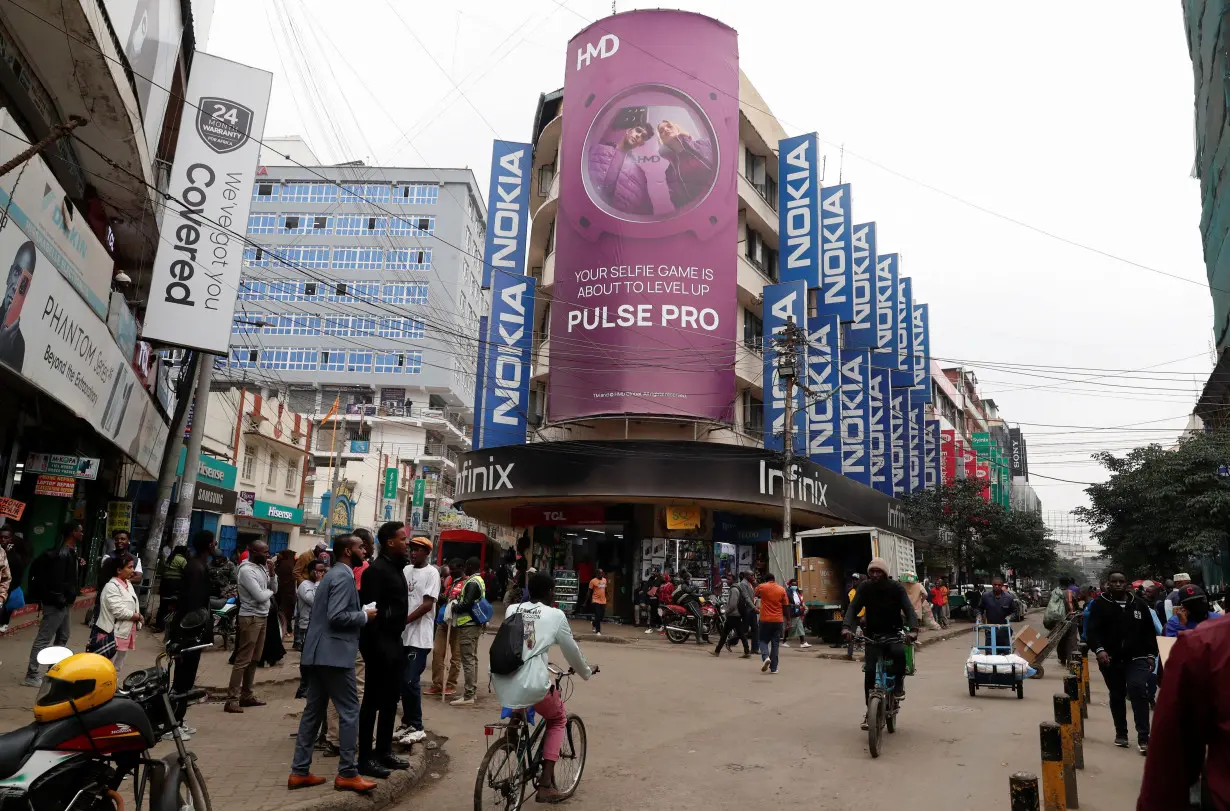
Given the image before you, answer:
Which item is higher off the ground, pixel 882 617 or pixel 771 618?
pixel 882 617

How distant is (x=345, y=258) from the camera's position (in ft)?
211

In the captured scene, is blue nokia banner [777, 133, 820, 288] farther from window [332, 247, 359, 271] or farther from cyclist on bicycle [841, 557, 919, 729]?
window [332, 247, 359, 271]

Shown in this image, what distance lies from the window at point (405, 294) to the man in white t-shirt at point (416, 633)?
56851 millimetres

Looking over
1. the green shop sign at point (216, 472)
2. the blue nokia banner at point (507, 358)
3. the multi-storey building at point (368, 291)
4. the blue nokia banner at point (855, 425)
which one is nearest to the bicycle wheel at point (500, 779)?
the blue nokia banner at point (507, 358)

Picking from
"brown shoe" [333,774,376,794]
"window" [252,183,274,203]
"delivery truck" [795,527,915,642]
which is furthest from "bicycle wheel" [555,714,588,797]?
"window" [252,183,274,203]

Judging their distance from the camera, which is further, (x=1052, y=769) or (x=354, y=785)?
(x=354, y=785)

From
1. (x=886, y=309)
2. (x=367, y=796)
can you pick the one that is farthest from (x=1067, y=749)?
(x=886, y=309)

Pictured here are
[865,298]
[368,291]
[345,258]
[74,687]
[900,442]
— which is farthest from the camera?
[345,258]

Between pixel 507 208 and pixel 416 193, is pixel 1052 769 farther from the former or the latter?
pixel 416 193

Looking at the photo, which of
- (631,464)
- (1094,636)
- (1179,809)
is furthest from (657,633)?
(1179,809)

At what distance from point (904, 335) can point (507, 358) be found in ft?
68.9

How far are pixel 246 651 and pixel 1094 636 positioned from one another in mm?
8551

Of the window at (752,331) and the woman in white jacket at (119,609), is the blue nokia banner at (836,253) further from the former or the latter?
the woman in white jacket at (119,609)

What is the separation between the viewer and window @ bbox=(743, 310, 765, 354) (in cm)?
2859
